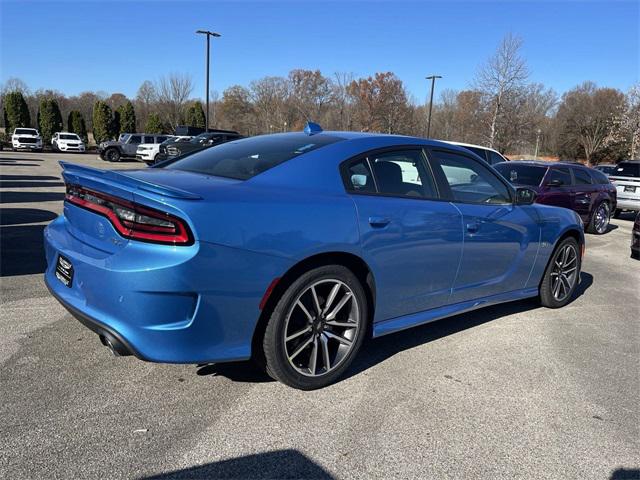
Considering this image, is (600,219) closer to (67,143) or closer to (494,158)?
(494,158)

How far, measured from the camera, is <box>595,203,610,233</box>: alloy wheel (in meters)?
11.7

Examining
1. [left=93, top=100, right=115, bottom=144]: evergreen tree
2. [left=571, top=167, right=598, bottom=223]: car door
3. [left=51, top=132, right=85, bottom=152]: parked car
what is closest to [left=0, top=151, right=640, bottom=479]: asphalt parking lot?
[left=571, top=167, right=598, bottom=223]: car door

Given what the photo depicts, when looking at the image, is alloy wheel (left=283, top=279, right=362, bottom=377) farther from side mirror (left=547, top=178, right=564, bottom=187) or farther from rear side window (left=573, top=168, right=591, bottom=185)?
rear side window (left=573, top=168, right=591, bottom=185)

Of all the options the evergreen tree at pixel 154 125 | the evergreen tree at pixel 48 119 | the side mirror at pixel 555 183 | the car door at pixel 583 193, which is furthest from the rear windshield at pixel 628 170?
the evergreen tree at pixel 48 119

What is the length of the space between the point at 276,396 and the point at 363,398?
0.53 meters

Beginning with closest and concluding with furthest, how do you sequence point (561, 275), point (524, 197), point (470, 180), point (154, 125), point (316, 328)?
point (316, 328)
point (470, 180)
point (524, 197)
point (561, 275)
point (154, 125)

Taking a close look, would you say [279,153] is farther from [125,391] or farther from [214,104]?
[214,104]

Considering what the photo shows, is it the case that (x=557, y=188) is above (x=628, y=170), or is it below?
below

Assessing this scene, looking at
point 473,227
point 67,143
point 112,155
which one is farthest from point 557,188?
point 67,143

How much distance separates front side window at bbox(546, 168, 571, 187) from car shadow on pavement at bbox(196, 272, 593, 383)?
193 inches

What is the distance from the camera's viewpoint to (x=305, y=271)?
2982 millimetres

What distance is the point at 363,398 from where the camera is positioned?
3129 millimetres

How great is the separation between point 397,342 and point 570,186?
328 inches

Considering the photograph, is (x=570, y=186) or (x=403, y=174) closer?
(x=403, y=174)
